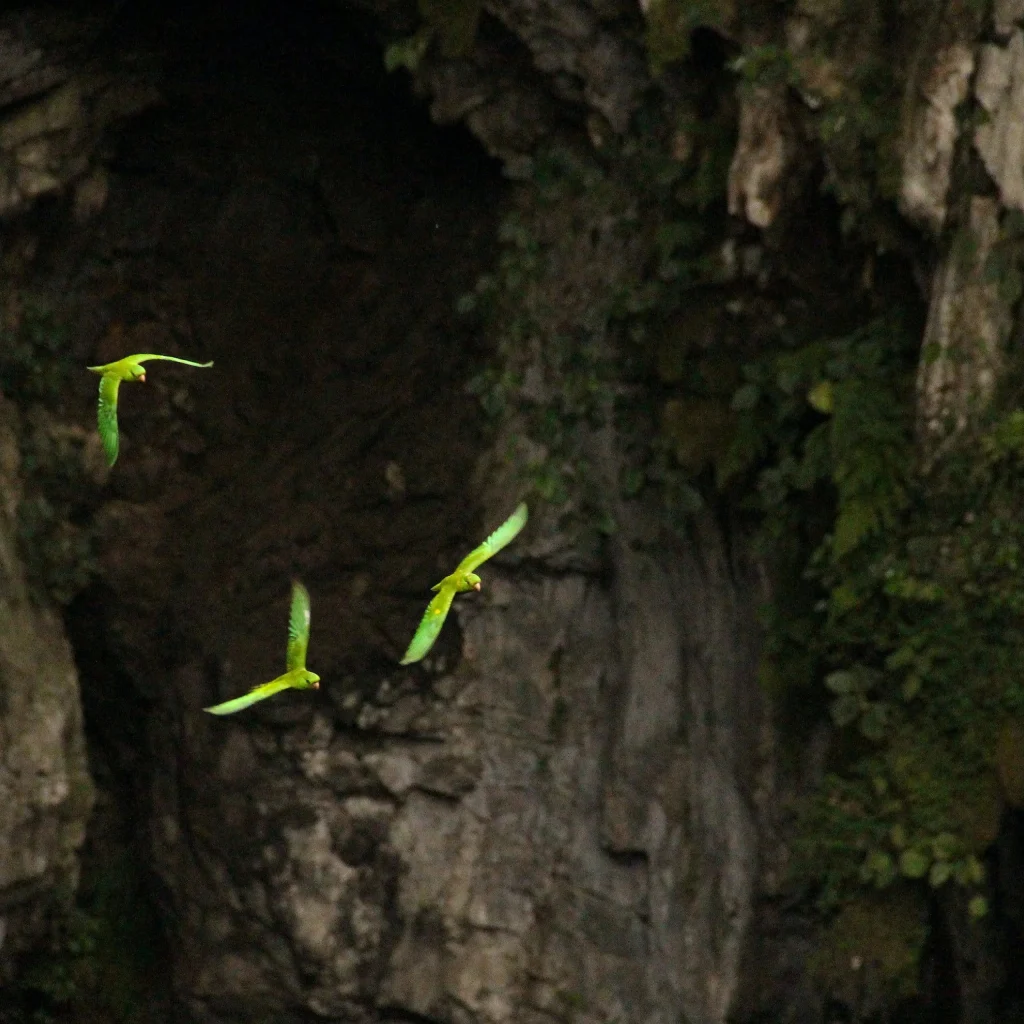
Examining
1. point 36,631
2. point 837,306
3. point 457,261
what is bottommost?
point 36,631

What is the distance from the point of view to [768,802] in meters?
6.46

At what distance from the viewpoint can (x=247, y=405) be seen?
25.0 feet

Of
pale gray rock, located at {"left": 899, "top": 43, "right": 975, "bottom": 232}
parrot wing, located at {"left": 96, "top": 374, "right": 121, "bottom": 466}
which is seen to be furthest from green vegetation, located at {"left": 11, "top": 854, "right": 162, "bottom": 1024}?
pale gray rock, located at {"left": 899, "top": 43, "right": 975, "bottom": 232}

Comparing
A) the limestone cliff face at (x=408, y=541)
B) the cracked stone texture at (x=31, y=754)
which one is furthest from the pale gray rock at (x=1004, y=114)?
the cracked stone texture at (x=31, y=754)

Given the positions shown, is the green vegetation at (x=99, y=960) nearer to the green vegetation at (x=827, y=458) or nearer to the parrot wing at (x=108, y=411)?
the green vegetation at (x=827, y=458)

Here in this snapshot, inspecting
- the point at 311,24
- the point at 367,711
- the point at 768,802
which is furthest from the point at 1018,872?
the point at 311,24

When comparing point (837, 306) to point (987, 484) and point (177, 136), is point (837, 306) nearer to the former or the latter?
point (987, 484)

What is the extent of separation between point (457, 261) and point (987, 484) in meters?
2.50

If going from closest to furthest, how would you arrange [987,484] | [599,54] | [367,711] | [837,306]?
[987,484] < [837,306] < [599,54] < [367,711]

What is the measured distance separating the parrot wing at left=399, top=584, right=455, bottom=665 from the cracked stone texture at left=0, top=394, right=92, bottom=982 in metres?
2.78

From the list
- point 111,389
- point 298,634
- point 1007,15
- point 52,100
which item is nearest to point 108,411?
point 111,389

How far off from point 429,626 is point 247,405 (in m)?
3.62

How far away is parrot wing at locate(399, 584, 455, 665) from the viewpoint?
4.04 meters

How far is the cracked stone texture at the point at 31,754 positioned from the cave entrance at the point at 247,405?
15.4 inches
